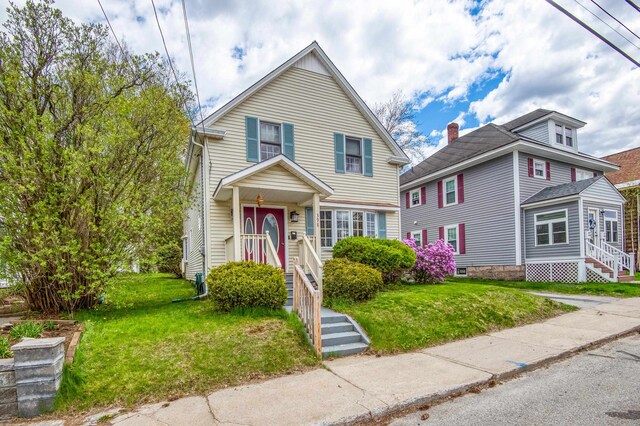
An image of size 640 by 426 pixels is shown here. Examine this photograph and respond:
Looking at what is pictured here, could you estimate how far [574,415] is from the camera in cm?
351

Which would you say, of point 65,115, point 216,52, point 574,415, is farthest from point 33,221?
point 574,415

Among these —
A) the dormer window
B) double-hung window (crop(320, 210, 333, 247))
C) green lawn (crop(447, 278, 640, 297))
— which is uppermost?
the dormer window

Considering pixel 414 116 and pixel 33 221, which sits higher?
pixel 414 116

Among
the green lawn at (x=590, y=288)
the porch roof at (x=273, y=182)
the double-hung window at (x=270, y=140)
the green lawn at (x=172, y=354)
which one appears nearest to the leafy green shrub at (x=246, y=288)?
the green lawn at (x=172, y=354)

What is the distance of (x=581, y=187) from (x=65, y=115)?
16.8 m

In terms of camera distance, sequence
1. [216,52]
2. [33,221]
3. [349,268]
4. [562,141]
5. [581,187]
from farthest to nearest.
A: 1. [562,141]
2. [581,187]
3. [216,52]
4. [349,268]
5. [33,221]

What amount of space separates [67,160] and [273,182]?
438cm

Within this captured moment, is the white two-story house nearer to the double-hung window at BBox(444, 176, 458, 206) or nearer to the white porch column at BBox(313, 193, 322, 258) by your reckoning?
the white porch column at BBox(313, 193, 322, 258)

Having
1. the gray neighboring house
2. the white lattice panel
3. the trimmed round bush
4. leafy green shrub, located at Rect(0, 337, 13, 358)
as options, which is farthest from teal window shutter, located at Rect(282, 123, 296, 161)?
the white lattice panel

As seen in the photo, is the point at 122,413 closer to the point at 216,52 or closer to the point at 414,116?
the point at 216,52

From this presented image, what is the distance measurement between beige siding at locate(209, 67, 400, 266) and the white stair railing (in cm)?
772

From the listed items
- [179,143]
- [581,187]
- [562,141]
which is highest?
[562,141]

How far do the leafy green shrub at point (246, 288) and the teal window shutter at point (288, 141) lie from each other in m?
5.03

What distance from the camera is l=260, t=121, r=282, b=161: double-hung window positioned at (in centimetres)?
1098
